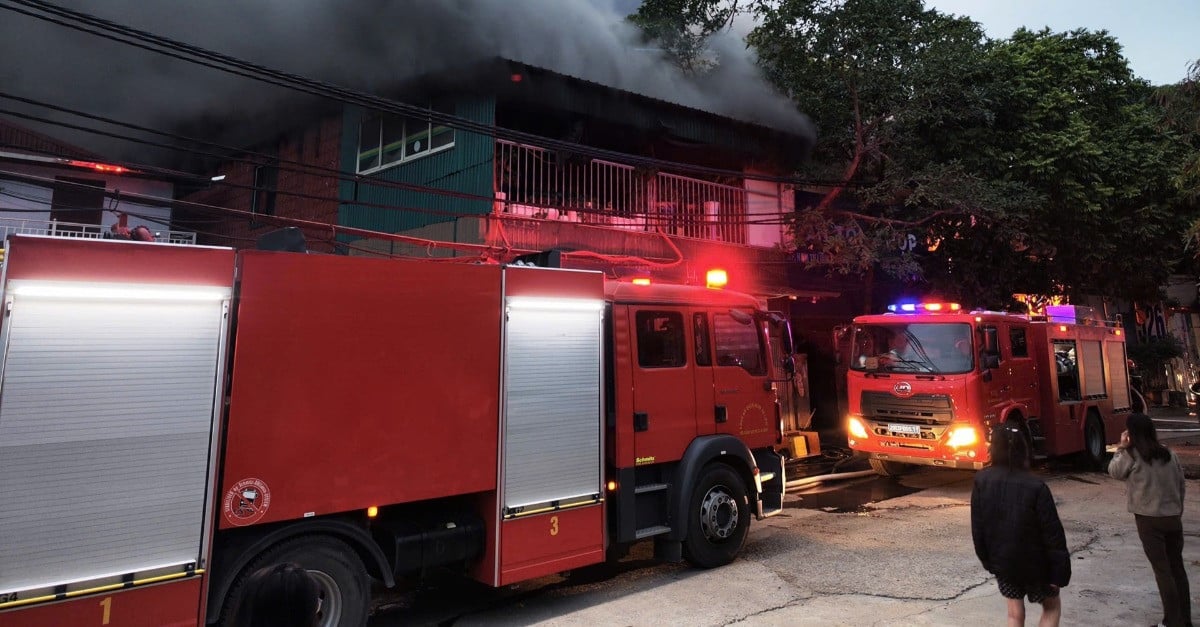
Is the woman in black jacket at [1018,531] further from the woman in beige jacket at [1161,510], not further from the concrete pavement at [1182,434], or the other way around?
the concrete pavement at [1182,434]

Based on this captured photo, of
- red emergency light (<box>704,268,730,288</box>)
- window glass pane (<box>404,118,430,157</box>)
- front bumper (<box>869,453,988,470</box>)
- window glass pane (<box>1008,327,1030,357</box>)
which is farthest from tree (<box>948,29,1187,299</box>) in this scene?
window glass pane (<box>404,118,430,157</box>)

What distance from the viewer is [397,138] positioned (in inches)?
539

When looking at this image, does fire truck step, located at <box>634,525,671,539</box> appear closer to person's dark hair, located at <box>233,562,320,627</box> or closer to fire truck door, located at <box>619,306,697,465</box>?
fire truck door, located at <box>619,306,697,465</box>

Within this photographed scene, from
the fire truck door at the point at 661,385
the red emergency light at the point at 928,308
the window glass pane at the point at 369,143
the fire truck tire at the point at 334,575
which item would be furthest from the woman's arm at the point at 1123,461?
the window glass pane at the point at 369,143

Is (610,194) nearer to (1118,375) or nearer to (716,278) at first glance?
(716,278)

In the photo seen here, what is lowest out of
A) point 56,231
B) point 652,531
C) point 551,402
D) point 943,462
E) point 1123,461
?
point 652,531

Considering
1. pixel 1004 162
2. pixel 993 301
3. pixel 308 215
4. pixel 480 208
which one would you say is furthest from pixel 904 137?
pixel 308 215

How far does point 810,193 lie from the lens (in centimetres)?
1627

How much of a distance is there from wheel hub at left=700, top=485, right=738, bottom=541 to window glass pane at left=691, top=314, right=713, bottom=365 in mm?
1223

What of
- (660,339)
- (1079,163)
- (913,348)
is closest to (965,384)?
(913,348)

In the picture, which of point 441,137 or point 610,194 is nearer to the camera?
point 441,137

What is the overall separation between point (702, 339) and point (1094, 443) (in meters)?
9.75

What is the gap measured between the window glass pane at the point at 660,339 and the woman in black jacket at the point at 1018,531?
9.38 ft

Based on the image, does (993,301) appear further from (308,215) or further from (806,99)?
(308,215)
